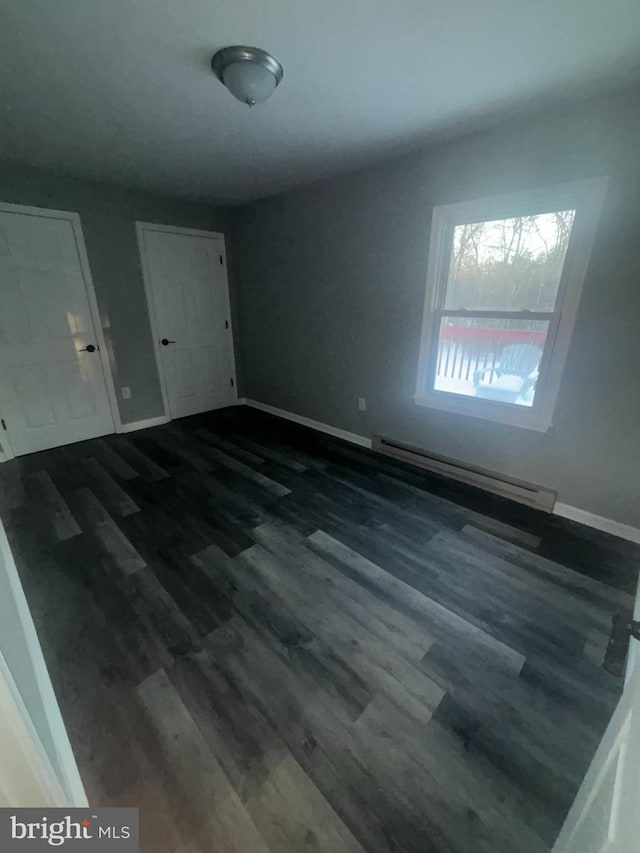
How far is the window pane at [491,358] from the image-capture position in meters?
2.37

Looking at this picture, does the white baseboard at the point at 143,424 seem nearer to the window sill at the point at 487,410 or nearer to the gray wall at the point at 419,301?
the gray wall at the point at 419,301

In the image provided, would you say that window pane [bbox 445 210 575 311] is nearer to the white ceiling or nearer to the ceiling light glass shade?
the white ceiling

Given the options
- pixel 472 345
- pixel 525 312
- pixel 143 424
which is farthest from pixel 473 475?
pixel 143 424

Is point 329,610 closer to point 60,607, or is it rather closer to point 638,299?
point 60,607

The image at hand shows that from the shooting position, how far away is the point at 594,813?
2.13 feet

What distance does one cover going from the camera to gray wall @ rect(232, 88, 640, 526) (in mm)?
1945

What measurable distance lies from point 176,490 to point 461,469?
222 centimetres

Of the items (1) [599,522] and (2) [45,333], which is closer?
(1) [599,522]

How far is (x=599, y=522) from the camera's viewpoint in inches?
88.2

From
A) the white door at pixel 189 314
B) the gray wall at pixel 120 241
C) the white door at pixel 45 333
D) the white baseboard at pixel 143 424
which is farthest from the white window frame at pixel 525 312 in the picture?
the white door at pixel 45 333

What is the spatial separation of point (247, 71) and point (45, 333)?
9.28ft

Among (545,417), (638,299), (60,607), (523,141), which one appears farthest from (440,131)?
(60,607)

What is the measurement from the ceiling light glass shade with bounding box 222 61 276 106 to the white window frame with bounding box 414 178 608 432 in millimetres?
1389

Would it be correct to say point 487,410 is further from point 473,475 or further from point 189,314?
point 189,314
